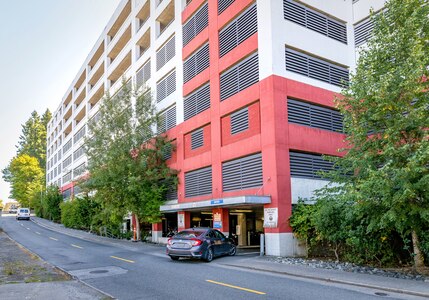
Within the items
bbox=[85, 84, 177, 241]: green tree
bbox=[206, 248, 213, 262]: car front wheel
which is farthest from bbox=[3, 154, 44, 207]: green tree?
bbox=[206, 248, 213, 262]: car front wheel

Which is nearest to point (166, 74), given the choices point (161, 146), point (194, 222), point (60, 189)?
point (161, 146)

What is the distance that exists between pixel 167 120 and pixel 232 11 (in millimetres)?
10727

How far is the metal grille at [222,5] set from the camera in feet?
81.2

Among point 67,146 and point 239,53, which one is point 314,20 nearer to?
point 239,53

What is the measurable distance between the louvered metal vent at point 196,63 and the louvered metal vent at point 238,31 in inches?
70.8

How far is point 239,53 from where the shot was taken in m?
23.1

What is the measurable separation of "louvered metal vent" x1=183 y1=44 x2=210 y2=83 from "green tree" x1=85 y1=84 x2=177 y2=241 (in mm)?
4381

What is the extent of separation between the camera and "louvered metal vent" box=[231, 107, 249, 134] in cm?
2248

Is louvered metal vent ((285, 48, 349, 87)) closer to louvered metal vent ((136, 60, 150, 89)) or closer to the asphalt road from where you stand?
the asphalt road

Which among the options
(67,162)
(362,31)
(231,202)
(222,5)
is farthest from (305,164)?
(67,162)

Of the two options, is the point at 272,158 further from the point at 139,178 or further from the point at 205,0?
the point at 205,0

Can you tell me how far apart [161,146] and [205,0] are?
432 inches

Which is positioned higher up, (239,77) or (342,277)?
(239,77)

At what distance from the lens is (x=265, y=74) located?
21031 mm
